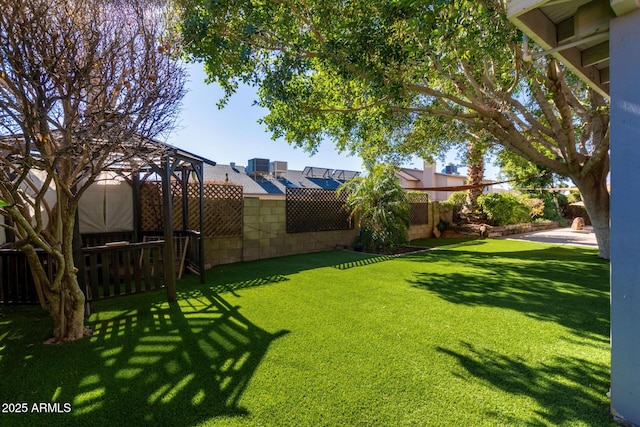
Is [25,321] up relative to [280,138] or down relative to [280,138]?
down

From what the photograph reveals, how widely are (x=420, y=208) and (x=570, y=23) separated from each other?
10.3 metres

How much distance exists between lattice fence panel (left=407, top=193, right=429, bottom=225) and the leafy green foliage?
300cm

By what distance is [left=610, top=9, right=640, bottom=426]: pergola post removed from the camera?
1763 millimetres

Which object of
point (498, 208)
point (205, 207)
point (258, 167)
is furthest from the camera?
point (258, 167)

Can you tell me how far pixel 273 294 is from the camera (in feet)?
15.2

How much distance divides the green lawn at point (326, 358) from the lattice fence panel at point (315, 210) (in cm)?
384

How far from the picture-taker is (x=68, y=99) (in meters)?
2.50

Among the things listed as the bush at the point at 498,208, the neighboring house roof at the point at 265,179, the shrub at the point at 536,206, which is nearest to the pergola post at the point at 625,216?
the bush at the point at 498,208

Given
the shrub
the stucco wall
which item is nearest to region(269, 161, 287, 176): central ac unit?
the stucco wall

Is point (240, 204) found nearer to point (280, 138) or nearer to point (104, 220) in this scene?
point (280, 138)

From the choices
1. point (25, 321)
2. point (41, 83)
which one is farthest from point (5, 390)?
point (41, 83)

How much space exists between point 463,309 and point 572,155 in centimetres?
561

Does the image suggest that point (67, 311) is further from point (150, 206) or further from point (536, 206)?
point (536, 206)

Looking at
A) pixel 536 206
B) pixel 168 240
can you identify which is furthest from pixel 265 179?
pixel 536 206
